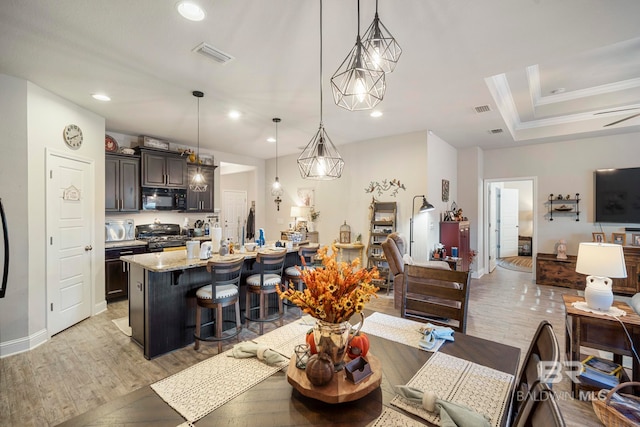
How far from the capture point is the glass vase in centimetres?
111

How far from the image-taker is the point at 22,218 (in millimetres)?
3043

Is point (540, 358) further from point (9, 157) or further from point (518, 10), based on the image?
point (9, 157)

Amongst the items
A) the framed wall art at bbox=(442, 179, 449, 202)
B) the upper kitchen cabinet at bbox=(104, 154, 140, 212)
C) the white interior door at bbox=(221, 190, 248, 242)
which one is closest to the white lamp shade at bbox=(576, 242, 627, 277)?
the framed wall art at bbox=(442, 179, 449, 202)

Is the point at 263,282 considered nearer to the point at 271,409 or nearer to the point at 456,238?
the point at 271,409

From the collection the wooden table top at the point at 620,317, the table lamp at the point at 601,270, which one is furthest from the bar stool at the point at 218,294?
the table lamp at the point at 601,270

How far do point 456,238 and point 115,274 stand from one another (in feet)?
19.2

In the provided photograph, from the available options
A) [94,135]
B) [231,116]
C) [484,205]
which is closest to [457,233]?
[484,205]

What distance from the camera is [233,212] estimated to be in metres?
8.70

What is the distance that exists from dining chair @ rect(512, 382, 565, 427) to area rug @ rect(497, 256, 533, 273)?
25.4 feet

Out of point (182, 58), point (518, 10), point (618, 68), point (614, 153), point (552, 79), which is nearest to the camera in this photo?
point (518, 10)

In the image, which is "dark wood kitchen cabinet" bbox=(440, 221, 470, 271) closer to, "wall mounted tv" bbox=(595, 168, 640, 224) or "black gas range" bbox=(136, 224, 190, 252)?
"wall mounted tv" bbox=(595, 168, 640, 224)

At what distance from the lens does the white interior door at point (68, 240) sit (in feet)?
11.1

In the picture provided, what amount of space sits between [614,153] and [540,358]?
259 inches

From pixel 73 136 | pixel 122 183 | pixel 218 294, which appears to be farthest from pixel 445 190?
pixel 73 136
